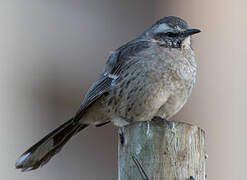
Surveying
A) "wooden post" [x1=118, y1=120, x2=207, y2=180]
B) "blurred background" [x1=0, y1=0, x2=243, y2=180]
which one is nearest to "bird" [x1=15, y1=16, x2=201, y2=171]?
"wooden post" [x1=118, y1=120, x2=207, y2=180]

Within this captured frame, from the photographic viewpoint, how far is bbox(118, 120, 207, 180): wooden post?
121 inches

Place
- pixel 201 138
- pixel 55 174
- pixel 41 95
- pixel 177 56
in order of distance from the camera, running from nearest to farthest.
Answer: pixel 201 138 < pixel 177 56 < pixel 55 174 < pixel 41 95

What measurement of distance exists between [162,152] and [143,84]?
1.60 m

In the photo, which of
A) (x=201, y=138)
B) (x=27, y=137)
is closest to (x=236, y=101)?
(x=27, y=137)

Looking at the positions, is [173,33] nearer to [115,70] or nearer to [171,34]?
[171,34]

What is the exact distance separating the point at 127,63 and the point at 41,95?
3218 millimetres

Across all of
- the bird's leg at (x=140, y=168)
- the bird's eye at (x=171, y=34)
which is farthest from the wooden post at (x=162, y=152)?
the bird's eye at (x=171, y=34)

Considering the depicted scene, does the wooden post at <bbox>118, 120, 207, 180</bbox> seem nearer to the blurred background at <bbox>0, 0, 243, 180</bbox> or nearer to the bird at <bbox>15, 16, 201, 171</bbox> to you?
the bird at <bbox>15, 16, 201, 171</bbox>

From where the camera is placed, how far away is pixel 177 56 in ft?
15.7

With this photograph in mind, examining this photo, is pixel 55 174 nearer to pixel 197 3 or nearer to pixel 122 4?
pixel 122 4

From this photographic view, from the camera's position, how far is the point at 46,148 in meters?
4.98

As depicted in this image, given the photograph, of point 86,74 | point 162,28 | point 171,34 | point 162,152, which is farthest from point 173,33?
point 86,74

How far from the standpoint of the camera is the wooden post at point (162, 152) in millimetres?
3062

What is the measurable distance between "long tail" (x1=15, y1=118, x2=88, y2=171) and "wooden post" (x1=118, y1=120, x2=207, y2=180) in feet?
5.74
